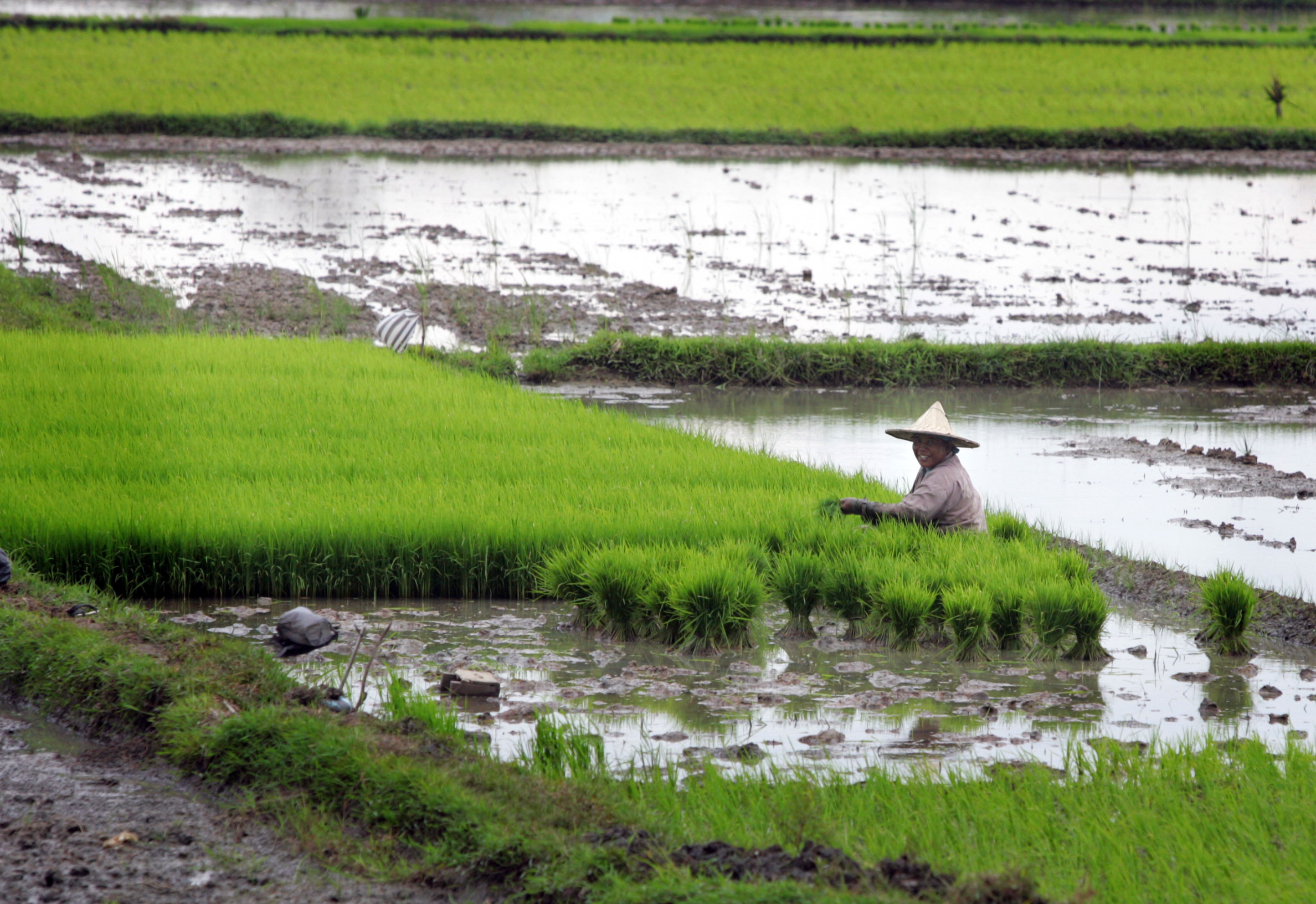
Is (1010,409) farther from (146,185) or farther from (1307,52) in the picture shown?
(1307,52)

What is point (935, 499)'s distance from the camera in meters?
5.25

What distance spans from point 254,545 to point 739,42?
25059mm

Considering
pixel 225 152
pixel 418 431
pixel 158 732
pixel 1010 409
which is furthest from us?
pixel 225 152

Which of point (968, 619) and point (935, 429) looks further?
point (935, 429)

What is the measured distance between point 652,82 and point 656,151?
3.59 metres

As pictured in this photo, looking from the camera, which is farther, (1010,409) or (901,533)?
(1010,409)

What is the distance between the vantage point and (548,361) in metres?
10.0

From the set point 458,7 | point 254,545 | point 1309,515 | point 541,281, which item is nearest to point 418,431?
point 254,545

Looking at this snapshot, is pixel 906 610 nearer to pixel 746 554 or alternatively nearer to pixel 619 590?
pixel 746 554

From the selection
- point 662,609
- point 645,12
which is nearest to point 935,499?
point 662,609

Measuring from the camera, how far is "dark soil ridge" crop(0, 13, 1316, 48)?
2666cm

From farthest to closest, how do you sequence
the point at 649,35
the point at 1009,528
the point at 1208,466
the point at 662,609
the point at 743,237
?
the point at 649,35 → the point at 743,237 → the point at 1208,466 → the point at 1009,528 → the point at 662,609

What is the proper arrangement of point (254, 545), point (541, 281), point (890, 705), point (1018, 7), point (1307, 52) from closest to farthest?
point (890, 705)
point (254, 545)
point (541, 281)
point (1307, 52)
point (1018, 7)

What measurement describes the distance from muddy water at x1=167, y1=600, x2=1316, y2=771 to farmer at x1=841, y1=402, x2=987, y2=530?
0.57 metres
